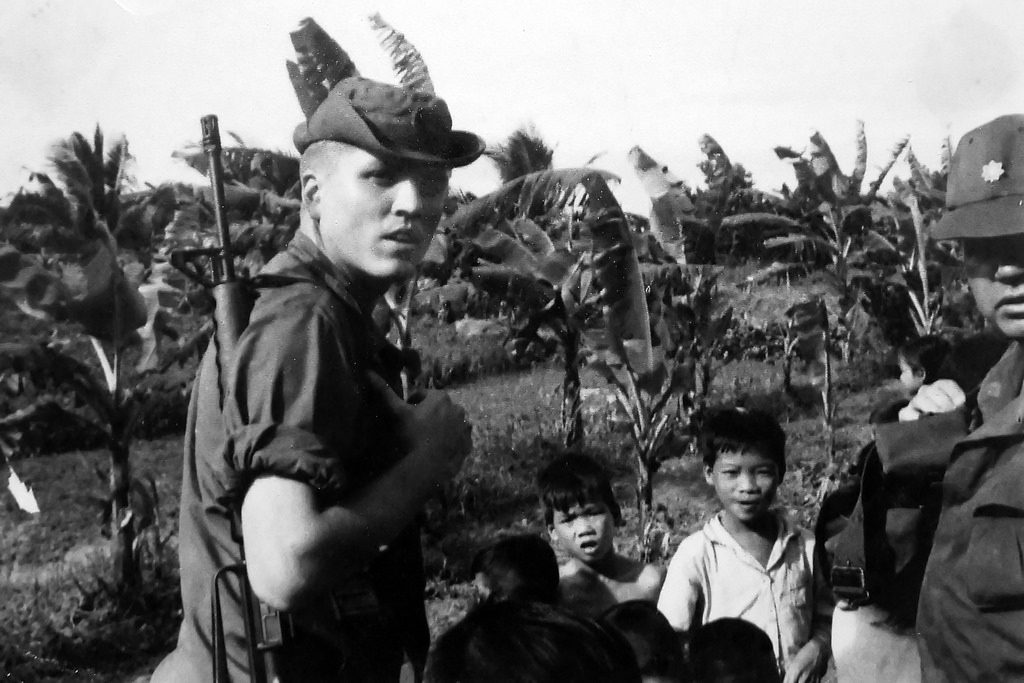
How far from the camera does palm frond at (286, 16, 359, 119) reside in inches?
75.8

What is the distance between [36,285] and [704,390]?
117 inches

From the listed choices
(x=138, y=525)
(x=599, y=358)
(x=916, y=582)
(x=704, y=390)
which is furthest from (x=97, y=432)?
(x=916, y=582)

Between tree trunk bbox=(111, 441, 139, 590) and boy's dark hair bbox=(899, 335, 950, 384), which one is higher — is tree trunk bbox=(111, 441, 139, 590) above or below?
below

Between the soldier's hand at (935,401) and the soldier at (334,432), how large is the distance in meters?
0.65

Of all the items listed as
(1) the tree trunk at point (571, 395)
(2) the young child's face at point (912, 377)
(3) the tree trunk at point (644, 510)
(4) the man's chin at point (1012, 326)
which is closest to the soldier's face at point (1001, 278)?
(4) the man's chin at point (1012, 326)

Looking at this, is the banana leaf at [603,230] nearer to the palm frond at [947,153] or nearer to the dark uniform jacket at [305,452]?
the palm frond at [947,153]

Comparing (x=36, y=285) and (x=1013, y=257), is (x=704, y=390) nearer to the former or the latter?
(x=36, y=285)

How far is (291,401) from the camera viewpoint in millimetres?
1186

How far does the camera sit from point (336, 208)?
1.39 meters

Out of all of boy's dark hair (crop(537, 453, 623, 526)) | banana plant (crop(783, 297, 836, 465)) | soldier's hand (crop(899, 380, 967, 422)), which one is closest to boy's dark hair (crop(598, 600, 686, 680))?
boy's dark hair (crop(537, 453, 623, 526))

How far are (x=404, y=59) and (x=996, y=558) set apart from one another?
4.47ft

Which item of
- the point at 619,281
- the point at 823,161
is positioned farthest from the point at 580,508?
the point at 823,161

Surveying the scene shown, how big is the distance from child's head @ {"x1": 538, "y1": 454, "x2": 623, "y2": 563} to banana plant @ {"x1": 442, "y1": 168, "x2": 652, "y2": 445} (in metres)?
1.21

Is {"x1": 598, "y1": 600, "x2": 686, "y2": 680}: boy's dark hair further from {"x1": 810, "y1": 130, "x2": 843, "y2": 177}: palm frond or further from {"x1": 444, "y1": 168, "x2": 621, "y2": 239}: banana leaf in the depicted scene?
{"x1": 810, "y1": 130, "x2": 843, "y2": 177}: palm frond
